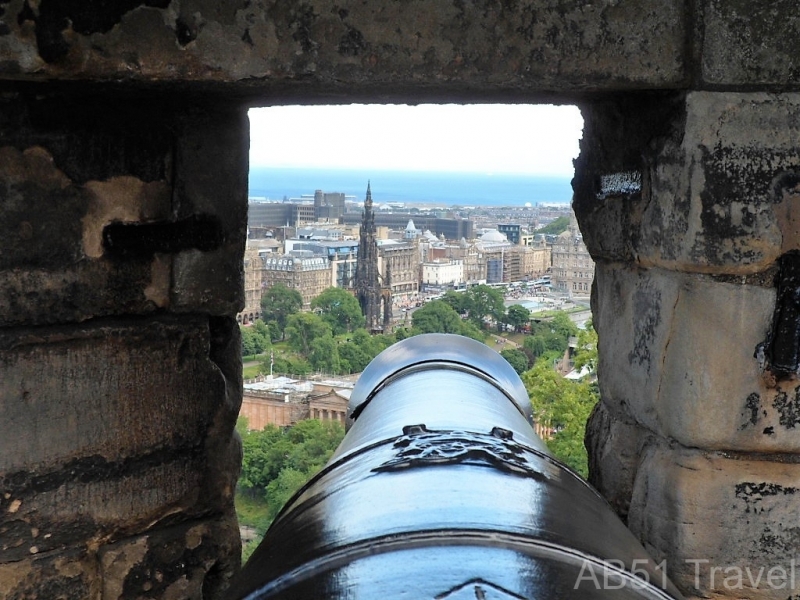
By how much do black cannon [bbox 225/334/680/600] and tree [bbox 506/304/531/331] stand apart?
1013 inches

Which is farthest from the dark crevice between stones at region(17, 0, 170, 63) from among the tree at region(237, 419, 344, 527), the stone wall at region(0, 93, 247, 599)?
the tree at region(237, 419, 344, 527)

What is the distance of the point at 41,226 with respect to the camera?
1.69m

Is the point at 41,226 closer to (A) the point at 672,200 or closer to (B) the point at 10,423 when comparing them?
(B) the point at 10,423

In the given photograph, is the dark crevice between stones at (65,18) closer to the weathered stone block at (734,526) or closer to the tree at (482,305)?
the weathered stone block at (734,526)

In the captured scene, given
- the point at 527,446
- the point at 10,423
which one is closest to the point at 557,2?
the point at 527,446

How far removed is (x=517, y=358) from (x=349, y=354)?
8044 millimetres

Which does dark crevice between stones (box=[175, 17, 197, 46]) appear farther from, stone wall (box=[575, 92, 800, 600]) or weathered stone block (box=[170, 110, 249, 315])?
stone wall (box=[575, 92, 800, 600])

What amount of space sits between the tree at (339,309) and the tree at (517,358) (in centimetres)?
1386

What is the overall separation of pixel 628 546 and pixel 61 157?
116 cm

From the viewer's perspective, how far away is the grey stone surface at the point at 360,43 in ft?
4.86

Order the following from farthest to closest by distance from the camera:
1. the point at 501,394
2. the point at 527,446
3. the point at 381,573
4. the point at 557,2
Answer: the point at 501,394, the point at 557,2, the point at 527,446, the point at 381,573

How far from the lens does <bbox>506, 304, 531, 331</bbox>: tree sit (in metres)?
27.2

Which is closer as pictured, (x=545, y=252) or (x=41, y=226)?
(x=41, y=226)

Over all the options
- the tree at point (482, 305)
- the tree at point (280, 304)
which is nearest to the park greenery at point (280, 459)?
the tree at point (482, 305)
